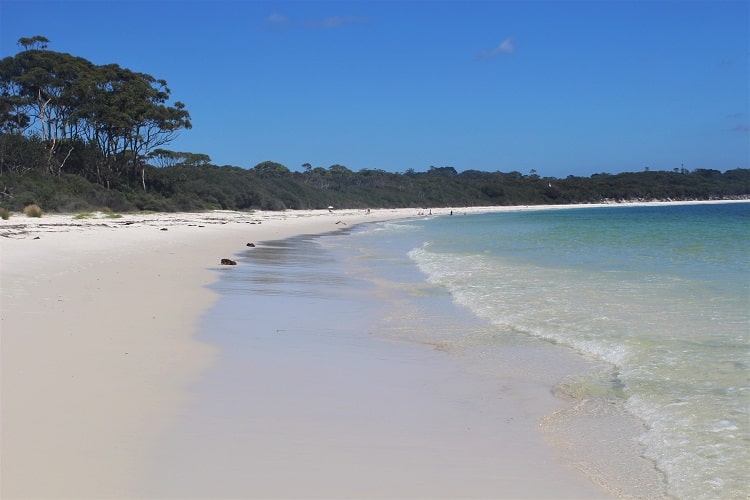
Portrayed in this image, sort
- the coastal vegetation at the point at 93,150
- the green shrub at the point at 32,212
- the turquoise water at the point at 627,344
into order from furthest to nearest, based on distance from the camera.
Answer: the coastal vegetation at the point at 93,150
the green shrub at the point at 32,212
the turquoise water at the point at 627,344

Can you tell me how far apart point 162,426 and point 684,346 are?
5.03 meters

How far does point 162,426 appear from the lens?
391 centimetres

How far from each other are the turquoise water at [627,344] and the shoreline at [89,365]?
8.23 ft

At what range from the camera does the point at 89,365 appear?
16.8 feet

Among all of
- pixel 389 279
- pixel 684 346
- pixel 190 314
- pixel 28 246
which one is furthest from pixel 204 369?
pixel 28 246

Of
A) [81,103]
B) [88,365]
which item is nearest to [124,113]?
[81,103]

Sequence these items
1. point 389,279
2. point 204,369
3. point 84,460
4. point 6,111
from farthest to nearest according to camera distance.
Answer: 1. point 6,111
2. point 389,279
3. point 204,369
4. point 84,460

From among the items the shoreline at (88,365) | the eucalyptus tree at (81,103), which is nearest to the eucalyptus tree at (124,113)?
the eucalyptus tree at (81,103)

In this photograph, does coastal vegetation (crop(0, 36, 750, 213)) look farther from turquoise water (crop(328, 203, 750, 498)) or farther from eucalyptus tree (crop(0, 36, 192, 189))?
turquoise water (crop(328, 203, 750, 498))

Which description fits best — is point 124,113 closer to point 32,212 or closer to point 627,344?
point 32,212

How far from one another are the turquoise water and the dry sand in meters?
0.65

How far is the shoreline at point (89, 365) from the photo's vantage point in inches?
129

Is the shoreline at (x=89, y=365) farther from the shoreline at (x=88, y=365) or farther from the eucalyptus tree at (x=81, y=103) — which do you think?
the eucalyptus tree at (x=81, y=103)

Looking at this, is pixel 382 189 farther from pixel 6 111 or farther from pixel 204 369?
pixel 204 369
